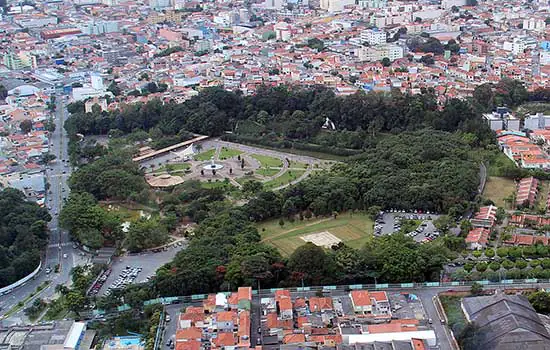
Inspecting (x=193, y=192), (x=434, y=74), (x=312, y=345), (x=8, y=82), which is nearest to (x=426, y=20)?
(x=434, y=74)

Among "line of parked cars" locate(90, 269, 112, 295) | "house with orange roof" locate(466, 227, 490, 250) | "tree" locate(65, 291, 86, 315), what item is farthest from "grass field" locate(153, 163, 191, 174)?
"house with orange roof" locate(466, 227, 490, 250)

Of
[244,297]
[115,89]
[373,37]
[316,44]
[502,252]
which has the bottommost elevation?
[502,252]

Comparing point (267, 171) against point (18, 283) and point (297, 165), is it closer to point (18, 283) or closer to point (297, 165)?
point (297, 165)

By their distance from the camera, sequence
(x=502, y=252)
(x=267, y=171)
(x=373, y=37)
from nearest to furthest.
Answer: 1. (x=502, y=252)
2. (x=267, y=171)
3. (x=373, y=37)

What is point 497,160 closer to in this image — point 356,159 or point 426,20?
point 356,159

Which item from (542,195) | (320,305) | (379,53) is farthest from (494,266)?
(379,53)

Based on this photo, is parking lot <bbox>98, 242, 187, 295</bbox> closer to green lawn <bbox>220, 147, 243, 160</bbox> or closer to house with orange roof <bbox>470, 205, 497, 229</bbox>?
green lawn <bbox>220, 147, 243, 160</bbox>

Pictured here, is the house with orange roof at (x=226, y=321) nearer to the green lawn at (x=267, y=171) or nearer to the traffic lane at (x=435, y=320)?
the traffic lane at (x=435, y=320)
